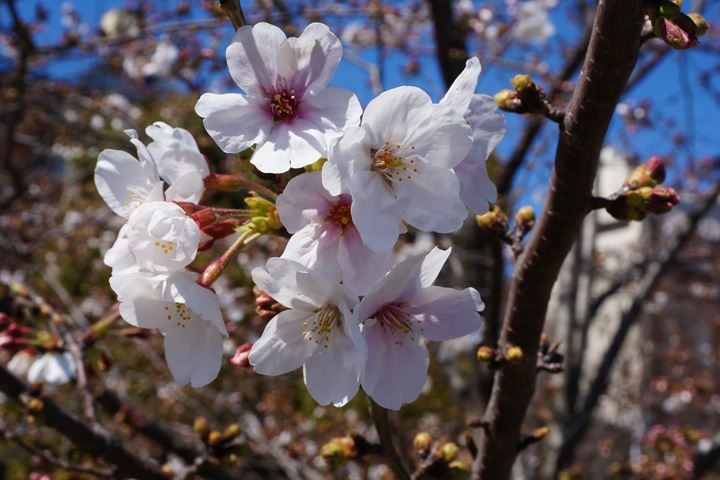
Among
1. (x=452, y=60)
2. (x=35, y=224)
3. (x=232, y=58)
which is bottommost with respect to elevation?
(x=35, y=224)

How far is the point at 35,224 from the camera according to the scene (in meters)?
5.93

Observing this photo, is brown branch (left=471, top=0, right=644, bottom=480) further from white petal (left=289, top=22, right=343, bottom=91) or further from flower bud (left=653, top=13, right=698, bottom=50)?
white petal (left=289, top=22, right=343, bottom=91)

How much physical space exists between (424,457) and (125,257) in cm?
80

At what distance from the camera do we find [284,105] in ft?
3.52

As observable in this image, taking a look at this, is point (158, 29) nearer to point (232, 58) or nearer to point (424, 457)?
point (232, 58)

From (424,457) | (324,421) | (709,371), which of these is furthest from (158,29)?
(709,371)

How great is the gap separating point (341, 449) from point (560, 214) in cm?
71

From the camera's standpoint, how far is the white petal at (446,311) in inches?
41.3

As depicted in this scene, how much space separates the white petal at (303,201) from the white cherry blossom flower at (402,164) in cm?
9

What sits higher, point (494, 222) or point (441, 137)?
point (441, 137)

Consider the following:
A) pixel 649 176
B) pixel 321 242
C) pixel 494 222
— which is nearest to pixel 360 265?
pixel 321 242

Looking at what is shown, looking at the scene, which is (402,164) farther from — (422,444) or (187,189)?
(422,444)

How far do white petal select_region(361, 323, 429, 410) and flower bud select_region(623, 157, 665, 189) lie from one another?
1.69 feet

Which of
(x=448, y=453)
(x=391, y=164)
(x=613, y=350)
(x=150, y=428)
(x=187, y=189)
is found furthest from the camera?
(x=613, y=350)
